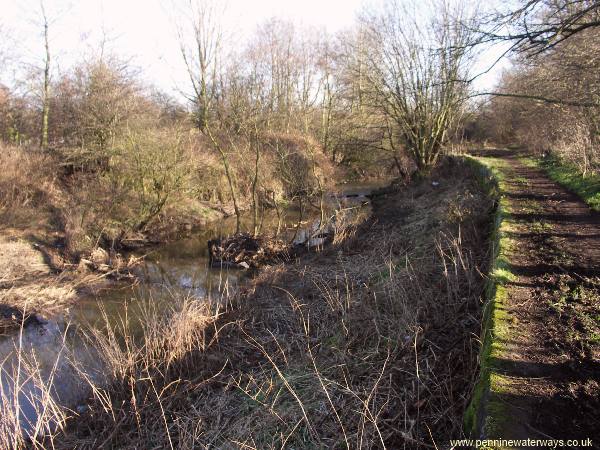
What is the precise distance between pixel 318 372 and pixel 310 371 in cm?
19

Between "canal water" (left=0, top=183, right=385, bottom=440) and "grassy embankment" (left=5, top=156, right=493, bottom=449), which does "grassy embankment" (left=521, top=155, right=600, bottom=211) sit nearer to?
"grassy embankment" (left=5, top=156, right=493, bottom=449)

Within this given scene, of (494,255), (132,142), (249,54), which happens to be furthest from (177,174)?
(494,255)

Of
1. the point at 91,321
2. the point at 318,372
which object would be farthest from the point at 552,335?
the point at 91,321

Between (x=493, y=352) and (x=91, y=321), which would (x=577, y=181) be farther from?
(x=91, y=321)

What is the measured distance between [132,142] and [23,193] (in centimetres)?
368

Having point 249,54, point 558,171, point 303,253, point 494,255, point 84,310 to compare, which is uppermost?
point 249,54

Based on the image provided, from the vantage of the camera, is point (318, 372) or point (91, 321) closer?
point (318, 372)

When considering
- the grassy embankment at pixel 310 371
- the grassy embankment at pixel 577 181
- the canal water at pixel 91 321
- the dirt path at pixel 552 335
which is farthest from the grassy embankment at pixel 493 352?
the canal water at pixel 91 321

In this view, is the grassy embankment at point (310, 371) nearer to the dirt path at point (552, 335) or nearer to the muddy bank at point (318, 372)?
the muddy bank at point (318, 372)

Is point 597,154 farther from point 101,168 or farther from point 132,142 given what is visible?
point 101,168

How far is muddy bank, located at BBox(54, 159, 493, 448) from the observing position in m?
3.41

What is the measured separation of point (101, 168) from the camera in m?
15.4

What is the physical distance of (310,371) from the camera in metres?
4.44

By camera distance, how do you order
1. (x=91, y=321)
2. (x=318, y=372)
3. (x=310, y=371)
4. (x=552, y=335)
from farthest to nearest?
1. (x=91, y=321)
2. (x=310, y=371)
3. (x=318, y=372)
4. (x=552, y=335)
